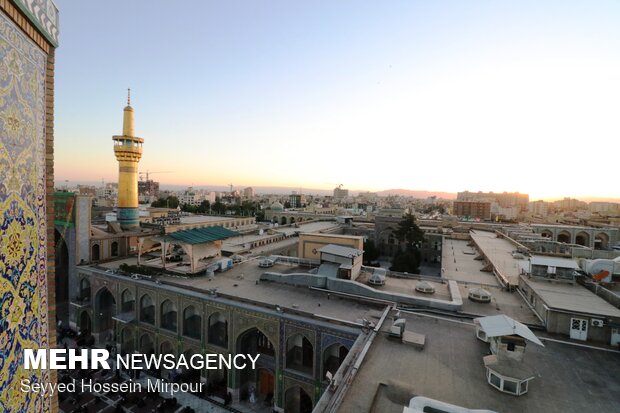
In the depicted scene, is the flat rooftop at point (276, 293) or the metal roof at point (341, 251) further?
the metal roof at point (341, 251)

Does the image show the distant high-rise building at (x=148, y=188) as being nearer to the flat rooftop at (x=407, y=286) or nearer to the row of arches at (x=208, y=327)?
the row of arches at (x=208, y=327)

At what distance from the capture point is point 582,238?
5106 centimetres

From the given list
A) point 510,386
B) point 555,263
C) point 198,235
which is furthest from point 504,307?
point 198,235

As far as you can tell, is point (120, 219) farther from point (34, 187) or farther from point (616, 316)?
point (616, 316)

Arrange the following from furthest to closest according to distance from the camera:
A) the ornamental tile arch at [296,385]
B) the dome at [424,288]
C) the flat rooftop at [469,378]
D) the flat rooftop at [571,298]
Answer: the dome at [424,288], the ornamental tile arch at [296,385], the flat rooftop at [571,298], the flat rooftop at [469,378]

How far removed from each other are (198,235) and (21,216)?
20958mm

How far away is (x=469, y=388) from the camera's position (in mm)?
11016

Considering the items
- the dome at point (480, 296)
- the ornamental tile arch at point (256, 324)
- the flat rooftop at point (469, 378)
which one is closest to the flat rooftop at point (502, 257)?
the dome at point (480, 296)

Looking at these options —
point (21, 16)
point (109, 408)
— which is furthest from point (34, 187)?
point (109, 408)

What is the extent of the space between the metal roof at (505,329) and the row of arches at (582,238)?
46.3 m

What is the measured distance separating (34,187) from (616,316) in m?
20.1

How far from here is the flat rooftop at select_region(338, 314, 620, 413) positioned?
10211 millimetres

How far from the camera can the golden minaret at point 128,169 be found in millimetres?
31656

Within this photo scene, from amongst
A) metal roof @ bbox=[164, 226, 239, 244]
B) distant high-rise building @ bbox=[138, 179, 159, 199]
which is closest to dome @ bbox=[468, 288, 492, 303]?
metal roof @ bbox=[164, 226, 239, 244]
